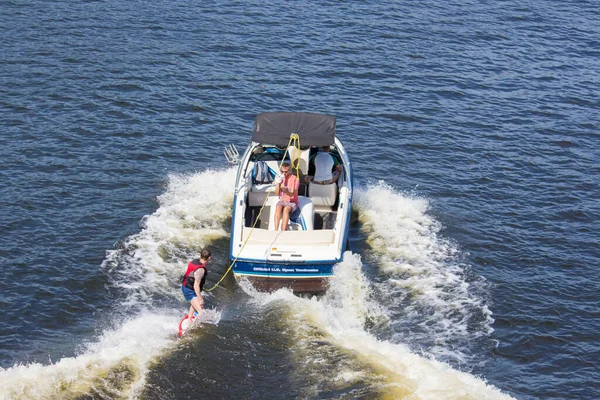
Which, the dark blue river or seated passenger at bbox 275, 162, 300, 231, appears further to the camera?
seated passenger at bbox 275, 162, 300, 231

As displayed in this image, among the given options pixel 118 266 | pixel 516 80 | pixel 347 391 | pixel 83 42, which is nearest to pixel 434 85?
pixel 516 80

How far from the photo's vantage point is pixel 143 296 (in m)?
16.9

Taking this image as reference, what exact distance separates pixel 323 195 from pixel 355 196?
2.32 meters

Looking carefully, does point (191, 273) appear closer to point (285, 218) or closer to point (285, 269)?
point (285, 269)

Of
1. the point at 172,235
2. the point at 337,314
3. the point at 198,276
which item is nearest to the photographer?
the point at 198,276

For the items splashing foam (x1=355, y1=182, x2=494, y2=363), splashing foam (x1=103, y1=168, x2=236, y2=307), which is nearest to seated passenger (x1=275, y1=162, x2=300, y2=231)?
splashing foam (x1=103, y1=168, x2=236, y2=307)

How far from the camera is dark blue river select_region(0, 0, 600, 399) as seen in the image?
15.0 meters

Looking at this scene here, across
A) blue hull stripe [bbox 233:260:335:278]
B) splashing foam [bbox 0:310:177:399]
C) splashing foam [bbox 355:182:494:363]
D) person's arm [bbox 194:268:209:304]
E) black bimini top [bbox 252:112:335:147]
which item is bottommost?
splashing foam [bbox 0:310:177:399]

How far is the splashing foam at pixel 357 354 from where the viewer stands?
46.9 feet

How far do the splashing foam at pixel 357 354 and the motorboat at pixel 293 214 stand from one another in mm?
428

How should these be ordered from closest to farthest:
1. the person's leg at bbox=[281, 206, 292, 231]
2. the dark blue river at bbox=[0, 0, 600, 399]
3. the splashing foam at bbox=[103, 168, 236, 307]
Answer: the dark blue river at bbox=[0, 0, 600, 399], the splashing foam at bbox=[103, 168, 236, 307], the person's leg at bbox=[281, 206, 292, 231]

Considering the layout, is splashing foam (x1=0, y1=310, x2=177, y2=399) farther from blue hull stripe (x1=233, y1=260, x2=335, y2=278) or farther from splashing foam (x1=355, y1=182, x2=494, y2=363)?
splashing foam (x1=355, y1=182, x2=494, y2=363)

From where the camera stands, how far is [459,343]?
1600cm

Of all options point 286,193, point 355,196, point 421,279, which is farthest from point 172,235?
point 421,279
